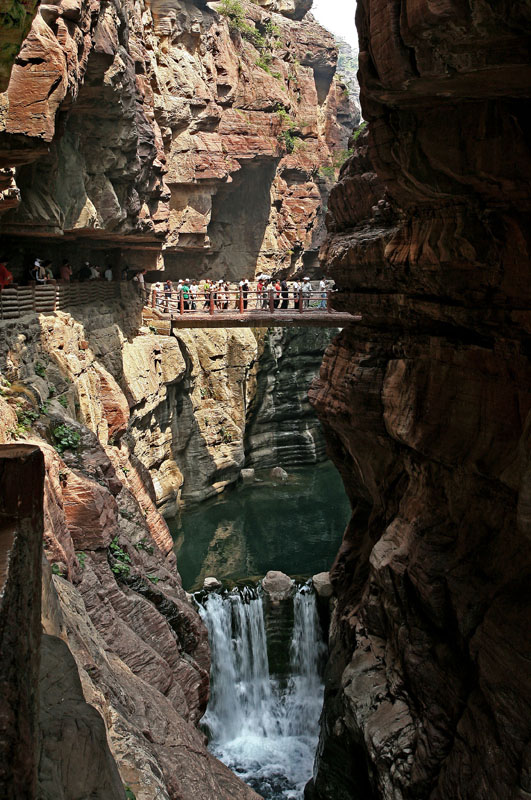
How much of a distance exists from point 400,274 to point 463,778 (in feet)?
18.6

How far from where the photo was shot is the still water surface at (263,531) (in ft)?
59.8

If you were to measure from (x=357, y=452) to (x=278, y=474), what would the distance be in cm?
1404

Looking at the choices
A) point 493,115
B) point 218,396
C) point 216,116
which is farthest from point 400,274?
point 216,116

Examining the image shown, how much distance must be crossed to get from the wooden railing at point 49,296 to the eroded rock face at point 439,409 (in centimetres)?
604

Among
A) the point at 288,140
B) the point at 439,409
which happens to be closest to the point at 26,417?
the point at 439,409

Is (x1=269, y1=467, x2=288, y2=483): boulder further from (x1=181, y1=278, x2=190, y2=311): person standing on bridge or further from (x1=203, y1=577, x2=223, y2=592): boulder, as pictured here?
(x1=203, y1=577, x2=223, y2=592): boulder

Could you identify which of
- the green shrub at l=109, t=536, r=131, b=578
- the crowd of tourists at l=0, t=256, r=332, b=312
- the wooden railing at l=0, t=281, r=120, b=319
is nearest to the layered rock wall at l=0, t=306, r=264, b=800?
the green shrub at l=109, t=536, r=131, b=578

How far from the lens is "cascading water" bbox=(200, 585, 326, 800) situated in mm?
11320

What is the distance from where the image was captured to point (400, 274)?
324 inches

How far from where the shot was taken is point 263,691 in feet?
43.0

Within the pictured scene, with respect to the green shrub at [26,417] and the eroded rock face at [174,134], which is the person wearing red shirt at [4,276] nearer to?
the eroded rock face at [174,134]

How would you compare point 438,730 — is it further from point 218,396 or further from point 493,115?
point 218,396

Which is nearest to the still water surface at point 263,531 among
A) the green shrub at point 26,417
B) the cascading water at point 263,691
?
the cascading water at point 263,691

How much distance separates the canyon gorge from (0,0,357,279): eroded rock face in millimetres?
90
